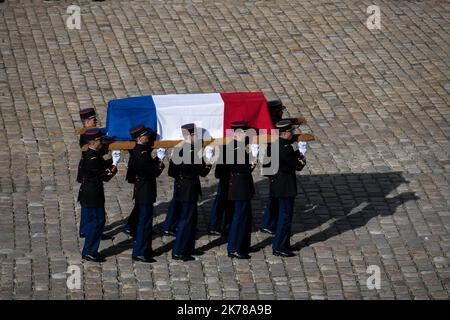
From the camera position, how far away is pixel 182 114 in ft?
41.2

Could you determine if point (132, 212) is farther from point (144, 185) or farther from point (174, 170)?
point (174, 170)

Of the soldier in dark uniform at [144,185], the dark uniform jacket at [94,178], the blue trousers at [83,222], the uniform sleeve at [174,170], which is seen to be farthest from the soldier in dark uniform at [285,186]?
the blue trousers at [83,222]

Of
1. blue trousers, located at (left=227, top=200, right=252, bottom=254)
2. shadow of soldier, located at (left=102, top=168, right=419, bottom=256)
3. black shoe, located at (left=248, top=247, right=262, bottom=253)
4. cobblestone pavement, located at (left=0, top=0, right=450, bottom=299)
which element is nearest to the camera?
cobblestone pavement, located at (left=0, top=0, right=450, bottom=299)

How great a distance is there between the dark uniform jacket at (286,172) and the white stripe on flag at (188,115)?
0.78 meters

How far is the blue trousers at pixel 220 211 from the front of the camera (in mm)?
13086

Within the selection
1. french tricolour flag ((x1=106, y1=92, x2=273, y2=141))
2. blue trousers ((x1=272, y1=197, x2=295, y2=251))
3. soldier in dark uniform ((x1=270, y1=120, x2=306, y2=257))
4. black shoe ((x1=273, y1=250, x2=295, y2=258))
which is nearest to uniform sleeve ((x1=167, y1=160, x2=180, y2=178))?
french tricolour flag ((x1=106, y1=92, x2=273, y2=141))

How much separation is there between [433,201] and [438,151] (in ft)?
5.34

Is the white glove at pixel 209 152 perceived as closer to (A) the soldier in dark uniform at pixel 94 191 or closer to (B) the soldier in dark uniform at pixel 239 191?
(B) the soldier in dark uniform at pixel 239 191

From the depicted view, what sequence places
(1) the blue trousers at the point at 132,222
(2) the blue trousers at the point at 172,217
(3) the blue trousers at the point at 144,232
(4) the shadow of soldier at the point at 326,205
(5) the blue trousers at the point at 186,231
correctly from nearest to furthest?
1. (3) the blue trousers at the point at 144,232
2. (5) the blue trousers at the point at 186,231
3. (1) the blue trousers at the point at 132,222
4. (2) the blue trousers at the point at 172,217
5. (4) the shadow of soldier at the point at 326,205

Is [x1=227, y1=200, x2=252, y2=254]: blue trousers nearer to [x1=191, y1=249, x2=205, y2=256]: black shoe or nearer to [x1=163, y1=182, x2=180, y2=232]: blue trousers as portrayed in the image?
[x1=191, y1=249, x2=205, y2=256]: black shoe

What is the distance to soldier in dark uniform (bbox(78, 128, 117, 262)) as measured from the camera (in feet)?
39.8

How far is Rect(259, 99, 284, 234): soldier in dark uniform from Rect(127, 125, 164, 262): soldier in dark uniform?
1.55 metres

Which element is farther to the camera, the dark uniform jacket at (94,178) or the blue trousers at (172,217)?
the blue trousers at (172,217)

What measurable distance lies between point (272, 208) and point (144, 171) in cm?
178
